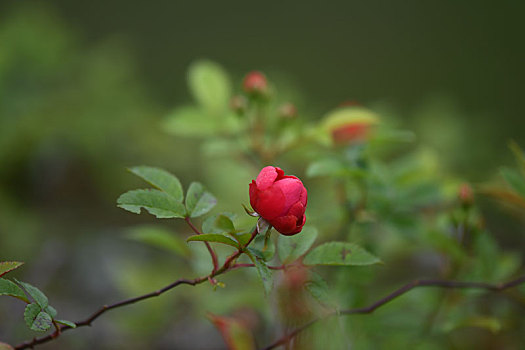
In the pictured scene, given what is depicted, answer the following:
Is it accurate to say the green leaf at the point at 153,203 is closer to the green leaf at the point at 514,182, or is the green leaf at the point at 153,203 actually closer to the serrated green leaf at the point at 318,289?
the serrated green leaf at the point at 318,289

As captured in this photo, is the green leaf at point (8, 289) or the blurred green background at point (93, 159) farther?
the blurred green background at point (93, 159)

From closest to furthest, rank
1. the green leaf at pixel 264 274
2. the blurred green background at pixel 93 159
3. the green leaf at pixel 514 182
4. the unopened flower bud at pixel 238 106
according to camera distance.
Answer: the green leaf at pixel 264 274
the green leaf at pixel 514 182
the unopened flower bud at pixel 238 106
the blurred green background at pixel 93 159

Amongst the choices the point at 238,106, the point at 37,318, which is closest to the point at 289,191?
the point at 37,318

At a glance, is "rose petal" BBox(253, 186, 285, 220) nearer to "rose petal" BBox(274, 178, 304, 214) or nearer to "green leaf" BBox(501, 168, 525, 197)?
"rose petal" BBox(274, 178, 304, 214)

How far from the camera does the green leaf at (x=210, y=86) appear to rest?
82 cm

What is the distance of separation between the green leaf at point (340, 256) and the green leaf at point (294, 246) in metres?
0.01

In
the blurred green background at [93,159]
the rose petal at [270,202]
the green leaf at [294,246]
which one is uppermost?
the rose petal at [270,202]

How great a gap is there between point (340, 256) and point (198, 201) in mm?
141

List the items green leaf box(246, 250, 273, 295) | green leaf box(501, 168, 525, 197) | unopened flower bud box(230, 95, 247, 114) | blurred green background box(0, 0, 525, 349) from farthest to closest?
1. blurred green background box(0, 0, 525, 349)
2. unopened flower bud box(230, 95, 247, 114)
3. green leaf box(501, 168, 525, 197)
4. green leaf box(246, 250, 273, 295)

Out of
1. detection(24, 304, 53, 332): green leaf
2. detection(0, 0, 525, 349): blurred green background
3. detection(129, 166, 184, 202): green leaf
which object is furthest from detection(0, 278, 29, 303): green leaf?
detection(0, 0, 525, 349): blurred green background

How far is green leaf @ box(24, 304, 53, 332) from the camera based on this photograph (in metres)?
0.40

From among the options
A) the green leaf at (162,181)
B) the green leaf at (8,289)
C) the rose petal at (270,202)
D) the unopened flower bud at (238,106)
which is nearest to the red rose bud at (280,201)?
the rose petal at (270,202)

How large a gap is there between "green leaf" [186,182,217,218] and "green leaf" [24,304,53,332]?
146 mm

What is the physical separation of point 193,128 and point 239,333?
0.34 metres
